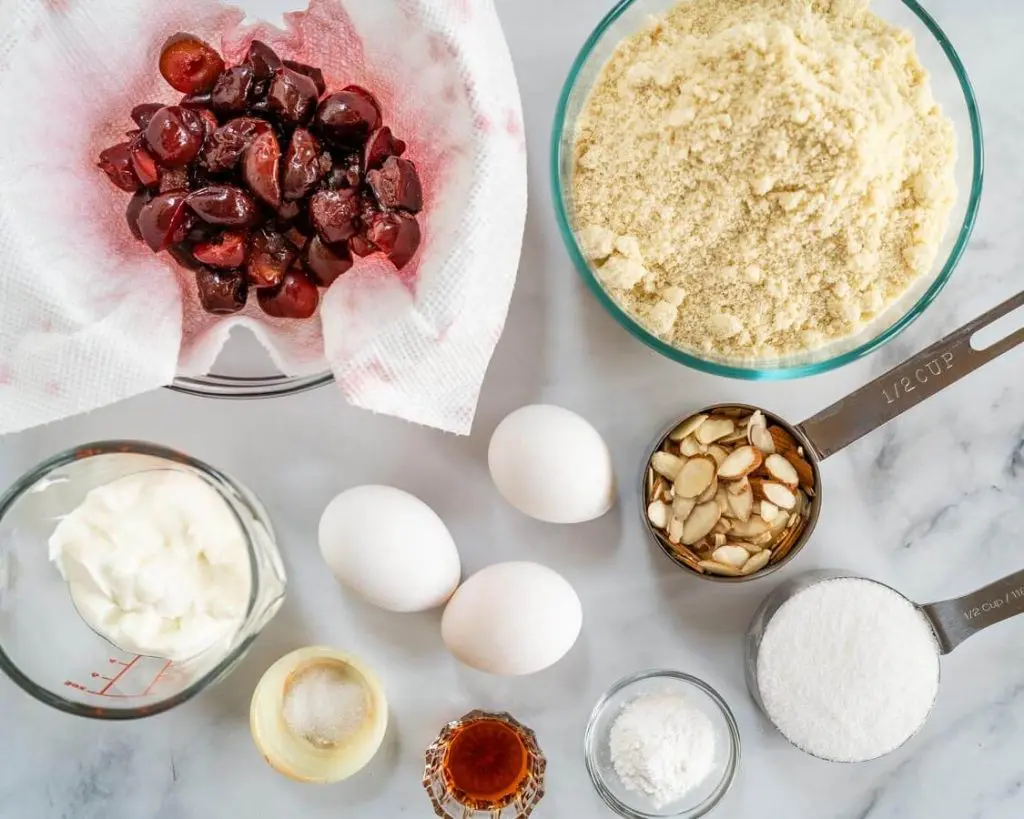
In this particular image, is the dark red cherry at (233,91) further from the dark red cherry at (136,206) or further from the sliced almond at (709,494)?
the sliced almond at (709,494)

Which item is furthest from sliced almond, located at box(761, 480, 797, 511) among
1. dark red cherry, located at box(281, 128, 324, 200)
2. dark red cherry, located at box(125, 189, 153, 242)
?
dark red cherry, located at box(125, 189, 153, 242)

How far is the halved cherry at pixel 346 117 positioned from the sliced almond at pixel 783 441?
0.48m

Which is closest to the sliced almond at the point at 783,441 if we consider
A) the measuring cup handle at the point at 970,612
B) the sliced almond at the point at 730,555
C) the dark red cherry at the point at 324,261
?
the sliced almond at the point at 730,555

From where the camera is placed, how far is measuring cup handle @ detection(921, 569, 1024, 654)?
3.23 ft

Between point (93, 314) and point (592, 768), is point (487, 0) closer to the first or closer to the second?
point (93, 314)

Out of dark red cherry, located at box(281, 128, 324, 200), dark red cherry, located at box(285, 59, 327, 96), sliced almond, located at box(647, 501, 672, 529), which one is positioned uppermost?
dark red cherry, located at box(285, 59, 327, 96)

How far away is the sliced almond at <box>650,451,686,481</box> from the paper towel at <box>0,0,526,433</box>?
0.22 metres

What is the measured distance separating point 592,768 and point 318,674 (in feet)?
0.96

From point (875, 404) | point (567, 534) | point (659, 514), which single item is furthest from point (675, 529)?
point (875, 404)

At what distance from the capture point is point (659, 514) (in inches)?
37.5

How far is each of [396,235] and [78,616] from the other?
48 centimetres

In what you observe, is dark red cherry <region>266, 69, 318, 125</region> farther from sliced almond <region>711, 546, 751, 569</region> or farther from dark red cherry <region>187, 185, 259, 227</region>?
sliced almond <region>711, 546, 751, 569</region>

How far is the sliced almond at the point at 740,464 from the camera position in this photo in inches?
36.8

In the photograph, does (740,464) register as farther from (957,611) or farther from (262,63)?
(262,63)
